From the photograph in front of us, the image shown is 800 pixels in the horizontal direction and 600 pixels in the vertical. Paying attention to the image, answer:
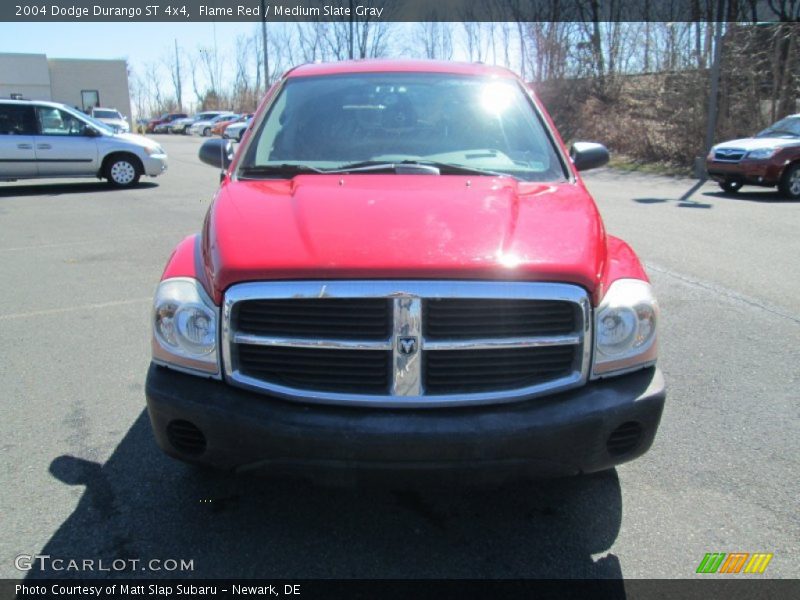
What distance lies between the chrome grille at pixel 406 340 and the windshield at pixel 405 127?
1175 millimetres

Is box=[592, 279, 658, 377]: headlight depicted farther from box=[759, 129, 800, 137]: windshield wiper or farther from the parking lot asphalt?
box=[759, 129, 800, 137]: windshield wiper

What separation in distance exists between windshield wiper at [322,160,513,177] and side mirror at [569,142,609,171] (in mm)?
1062

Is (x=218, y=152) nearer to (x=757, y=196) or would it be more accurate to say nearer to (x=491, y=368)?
(x=491, y=368)

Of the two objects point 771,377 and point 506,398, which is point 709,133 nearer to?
point 771,377

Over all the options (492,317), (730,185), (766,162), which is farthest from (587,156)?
(730,185)

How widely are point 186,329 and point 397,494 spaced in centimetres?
123

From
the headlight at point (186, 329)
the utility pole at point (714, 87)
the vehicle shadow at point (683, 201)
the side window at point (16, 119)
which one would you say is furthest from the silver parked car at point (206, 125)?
the headlight at point (186, 329)

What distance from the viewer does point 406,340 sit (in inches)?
95.5

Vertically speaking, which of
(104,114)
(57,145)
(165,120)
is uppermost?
(104,114)

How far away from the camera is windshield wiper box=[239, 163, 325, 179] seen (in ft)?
Result: 11.2

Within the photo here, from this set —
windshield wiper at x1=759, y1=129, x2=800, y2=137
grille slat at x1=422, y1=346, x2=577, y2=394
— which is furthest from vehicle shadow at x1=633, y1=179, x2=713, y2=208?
grille slat at x1=422, y1=346, x2=577, y2=394

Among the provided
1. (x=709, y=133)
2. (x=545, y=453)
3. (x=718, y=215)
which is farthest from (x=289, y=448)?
(x=709, y=133)

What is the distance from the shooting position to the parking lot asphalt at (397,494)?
2693 millimetres

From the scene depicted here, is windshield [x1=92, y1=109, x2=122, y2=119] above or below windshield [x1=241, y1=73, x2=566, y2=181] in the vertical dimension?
above
